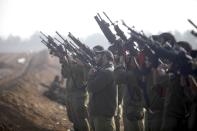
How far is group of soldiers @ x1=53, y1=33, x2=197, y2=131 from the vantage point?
5.76 meters

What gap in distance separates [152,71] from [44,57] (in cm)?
3456

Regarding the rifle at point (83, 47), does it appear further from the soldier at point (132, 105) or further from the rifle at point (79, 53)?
the soldier at point (132, 105)

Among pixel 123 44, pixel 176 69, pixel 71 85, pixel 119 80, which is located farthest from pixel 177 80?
pixel 71 85

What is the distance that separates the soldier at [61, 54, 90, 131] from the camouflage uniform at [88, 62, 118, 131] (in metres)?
2.06

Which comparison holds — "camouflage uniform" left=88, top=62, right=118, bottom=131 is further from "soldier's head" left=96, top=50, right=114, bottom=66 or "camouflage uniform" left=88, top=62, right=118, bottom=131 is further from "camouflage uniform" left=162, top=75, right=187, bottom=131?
"camouflage uniform" left=162, top=75, right=187, bottom=131

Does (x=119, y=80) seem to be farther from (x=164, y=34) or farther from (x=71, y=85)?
(x=71, y=85)

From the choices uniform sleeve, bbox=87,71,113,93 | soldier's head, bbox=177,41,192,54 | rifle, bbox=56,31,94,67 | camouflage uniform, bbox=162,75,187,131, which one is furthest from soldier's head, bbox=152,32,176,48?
rifle, bbox=56,31,94,67

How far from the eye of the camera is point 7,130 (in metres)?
10.6

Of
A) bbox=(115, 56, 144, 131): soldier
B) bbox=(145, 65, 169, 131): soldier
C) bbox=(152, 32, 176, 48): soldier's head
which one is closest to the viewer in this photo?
bbox=(145, 65, 169, 131): soldier

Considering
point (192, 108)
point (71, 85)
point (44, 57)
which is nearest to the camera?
point (192, 108)

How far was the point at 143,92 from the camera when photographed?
6734mm

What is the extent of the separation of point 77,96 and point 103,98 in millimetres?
2547

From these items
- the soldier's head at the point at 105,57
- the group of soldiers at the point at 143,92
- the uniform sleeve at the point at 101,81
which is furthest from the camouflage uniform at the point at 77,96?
the uniform sleeve at the point at 101,81

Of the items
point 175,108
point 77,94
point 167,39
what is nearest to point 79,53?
point 77,94
